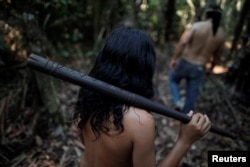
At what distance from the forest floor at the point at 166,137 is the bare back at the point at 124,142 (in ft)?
5.50

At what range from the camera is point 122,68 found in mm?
1603

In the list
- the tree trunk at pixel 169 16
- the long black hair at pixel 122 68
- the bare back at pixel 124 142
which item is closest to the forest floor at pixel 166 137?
the bare back at pixel 124 142

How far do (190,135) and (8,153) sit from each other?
2.49 m

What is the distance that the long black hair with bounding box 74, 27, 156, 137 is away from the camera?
5.24 ft

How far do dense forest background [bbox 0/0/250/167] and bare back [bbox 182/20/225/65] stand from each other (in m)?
0.75

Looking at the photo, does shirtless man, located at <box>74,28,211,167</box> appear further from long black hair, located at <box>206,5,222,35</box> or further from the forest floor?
long black hair, located at <box>206,5,222,35</box>

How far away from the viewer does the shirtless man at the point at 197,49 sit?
163 inches

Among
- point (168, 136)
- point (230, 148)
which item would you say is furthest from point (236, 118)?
point (168, 136)

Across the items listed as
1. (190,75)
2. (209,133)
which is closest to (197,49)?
(190,75)

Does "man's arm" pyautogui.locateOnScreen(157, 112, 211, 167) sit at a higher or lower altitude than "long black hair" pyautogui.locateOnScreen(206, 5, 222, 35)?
lower

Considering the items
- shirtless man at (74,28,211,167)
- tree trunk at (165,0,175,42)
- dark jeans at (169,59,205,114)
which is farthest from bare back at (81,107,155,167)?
tree trunk at (165,0,175,42)

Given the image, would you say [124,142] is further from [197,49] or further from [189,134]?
[197,49]

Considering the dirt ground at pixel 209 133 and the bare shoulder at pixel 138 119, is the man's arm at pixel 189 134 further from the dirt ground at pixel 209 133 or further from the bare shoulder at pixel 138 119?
the dirt ground at pixel 209 133

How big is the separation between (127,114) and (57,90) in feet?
11.3
